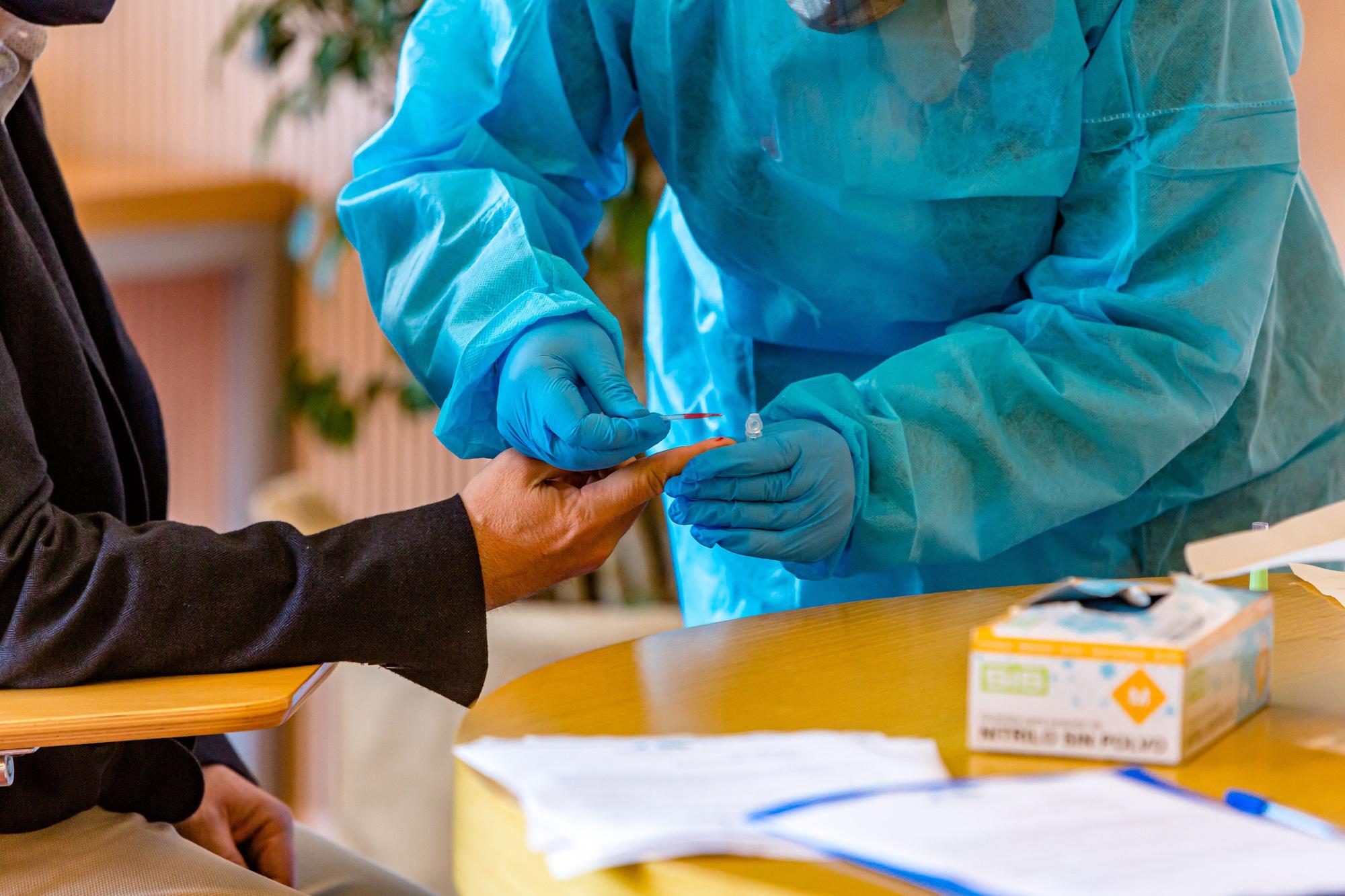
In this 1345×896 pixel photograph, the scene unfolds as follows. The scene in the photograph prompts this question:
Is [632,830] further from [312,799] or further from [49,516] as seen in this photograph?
[312,799]

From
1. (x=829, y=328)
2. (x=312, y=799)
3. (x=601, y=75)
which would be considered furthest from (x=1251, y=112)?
(x=312, y=799)

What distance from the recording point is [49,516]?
922 millimetres

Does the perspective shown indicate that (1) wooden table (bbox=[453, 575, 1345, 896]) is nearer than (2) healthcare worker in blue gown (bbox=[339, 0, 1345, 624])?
Yes

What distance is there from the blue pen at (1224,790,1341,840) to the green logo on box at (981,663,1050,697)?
88 millimetres

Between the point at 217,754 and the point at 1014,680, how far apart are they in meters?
0.85

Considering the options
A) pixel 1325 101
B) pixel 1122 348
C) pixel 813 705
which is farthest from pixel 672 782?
pixel 1325 101

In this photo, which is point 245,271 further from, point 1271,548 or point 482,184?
point 1271,548

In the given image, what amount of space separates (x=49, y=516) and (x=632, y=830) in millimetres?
569

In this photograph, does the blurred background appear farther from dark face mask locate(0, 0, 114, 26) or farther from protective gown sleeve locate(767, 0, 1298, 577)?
protective gown sleeve locate(767, 0, 1298, 577)

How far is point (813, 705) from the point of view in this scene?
2.36ft

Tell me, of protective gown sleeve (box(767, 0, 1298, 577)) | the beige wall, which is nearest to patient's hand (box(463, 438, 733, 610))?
protective gown sleeve (box(767, 0, 1298, 577))

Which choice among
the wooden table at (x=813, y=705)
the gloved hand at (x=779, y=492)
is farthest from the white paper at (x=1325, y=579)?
the gloved hand at (x=779, y=492)

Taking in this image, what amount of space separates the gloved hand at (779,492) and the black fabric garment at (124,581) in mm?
173

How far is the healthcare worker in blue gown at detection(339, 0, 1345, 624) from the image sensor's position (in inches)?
39.8
